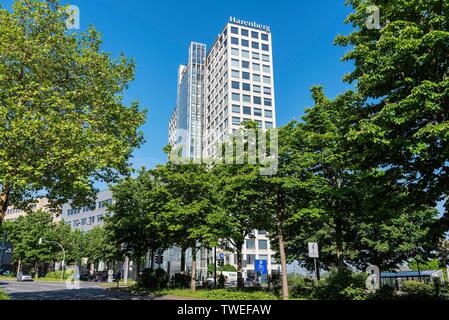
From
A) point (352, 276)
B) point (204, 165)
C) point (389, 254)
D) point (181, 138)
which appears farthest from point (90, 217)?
point (352, 276)

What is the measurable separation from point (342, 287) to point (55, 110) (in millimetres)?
17354

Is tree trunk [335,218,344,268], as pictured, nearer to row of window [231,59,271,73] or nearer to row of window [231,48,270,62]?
row of window [231,59,271,73]

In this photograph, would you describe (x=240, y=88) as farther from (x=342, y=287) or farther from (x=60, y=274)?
(x=342, y=287)

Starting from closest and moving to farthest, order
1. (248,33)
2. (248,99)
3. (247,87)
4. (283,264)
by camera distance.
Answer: (283,264) → (248,99) → (247,87) → (248,33)

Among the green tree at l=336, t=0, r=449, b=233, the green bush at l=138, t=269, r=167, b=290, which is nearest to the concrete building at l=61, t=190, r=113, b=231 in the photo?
the green bush at l=138, t=269, r=167, b=290

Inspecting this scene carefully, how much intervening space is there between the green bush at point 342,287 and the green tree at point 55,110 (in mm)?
13210

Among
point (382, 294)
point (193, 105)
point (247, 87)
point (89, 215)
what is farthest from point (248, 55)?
point (382, 294)

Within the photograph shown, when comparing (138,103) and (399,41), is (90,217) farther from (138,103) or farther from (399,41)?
(399,41)

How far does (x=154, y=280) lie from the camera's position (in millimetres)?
34719

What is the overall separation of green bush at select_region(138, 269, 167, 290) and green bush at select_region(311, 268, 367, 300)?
57.1 ft

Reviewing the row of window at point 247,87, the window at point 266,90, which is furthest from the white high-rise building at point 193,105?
the window at point 266,90

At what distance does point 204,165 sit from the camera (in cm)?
3198

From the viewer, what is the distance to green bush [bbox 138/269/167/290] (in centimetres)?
3456
